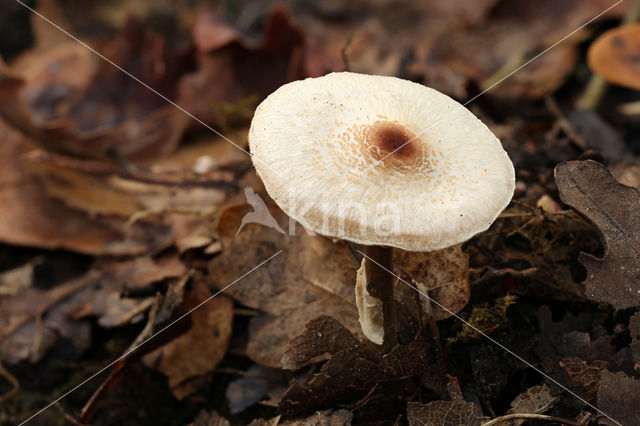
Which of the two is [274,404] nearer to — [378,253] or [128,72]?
[378,253]

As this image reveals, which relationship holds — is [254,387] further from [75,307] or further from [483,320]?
[75,307]

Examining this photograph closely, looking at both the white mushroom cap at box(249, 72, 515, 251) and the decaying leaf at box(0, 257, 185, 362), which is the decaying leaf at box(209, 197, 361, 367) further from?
the white mushroom cap at box(249, 72, 515, 251)

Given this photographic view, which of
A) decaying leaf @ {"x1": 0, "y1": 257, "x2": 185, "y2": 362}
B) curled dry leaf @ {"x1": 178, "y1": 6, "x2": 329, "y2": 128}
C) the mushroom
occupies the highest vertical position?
the mushroom

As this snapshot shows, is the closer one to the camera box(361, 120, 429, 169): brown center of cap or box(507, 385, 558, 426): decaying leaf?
box(361, 120, 429, 169): brown center of cap

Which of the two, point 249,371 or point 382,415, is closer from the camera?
point 382,415

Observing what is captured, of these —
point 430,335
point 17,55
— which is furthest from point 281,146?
point 17,55

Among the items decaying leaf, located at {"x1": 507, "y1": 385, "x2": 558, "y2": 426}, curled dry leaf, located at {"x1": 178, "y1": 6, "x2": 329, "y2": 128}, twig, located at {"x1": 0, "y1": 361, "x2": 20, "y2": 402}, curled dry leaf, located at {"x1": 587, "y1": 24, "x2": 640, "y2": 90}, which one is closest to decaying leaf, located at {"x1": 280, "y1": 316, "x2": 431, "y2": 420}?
decaying leaf, located at {"x1": 507, "y1": 385, "x2": 558, "y2": 426}
